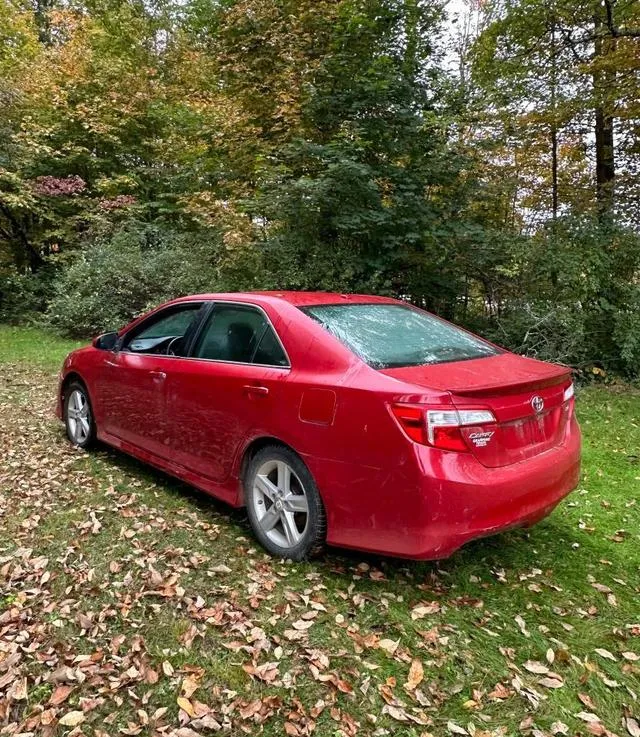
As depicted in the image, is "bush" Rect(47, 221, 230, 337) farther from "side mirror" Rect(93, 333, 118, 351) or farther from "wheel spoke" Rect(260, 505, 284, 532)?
"wheel spoke" Rect(260, 505, 284, 532)

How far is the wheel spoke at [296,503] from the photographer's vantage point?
3.07 metres

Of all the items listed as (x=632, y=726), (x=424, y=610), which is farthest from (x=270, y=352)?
(x=632, y=726)

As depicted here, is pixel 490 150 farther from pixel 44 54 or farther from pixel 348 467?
pixel 44 54

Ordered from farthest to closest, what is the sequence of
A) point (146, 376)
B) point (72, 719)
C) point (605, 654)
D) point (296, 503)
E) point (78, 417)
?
1. point (78, 417)
2. point (146, 376)
3. point (296, 503)
4. point (605, 654)
5. point (72, 719)

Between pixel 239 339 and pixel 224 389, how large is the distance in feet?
1.14

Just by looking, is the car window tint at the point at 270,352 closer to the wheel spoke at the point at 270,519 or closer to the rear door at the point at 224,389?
the rear door at the point at 224,389

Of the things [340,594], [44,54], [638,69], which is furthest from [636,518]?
[44,54]

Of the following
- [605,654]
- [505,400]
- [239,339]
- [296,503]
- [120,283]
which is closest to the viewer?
[605,654]

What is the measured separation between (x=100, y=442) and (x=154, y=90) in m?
14.6

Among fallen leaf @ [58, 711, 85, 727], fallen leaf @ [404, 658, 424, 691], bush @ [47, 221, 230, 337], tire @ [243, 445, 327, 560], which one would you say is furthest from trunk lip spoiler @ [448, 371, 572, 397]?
bush @ [47, 221, 230, 337]

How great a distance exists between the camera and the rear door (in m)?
3.24

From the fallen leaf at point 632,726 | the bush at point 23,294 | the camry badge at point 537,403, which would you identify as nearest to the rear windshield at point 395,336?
the camry badge at point 537,403

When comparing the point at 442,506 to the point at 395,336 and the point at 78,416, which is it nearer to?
the point at 395,336

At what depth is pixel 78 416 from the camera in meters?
5.16
